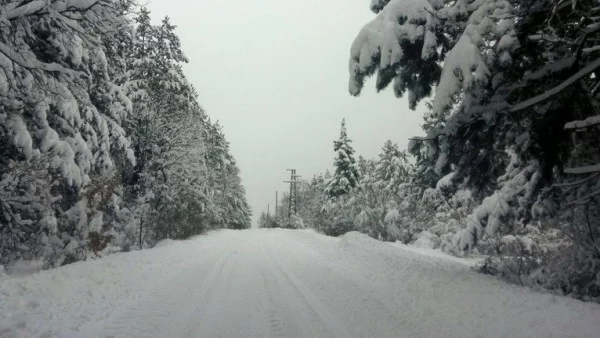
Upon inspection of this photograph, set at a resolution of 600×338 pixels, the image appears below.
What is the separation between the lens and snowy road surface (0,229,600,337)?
529cm

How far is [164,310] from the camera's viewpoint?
6.48 m

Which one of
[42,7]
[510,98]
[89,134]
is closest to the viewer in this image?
[42,7]

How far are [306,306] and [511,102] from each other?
480 cm

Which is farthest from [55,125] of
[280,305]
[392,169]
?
[392,169]

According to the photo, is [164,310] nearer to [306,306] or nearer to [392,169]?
[306,306]

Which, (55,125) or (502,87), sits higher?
(55,125)

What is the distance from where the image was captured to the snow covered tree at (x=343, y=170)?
131 feet

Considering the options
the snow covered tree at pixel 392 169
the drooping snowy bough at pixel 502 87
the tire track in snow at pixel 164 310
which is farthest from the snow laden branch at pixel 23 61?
the snow covered tree at pixel 392 169

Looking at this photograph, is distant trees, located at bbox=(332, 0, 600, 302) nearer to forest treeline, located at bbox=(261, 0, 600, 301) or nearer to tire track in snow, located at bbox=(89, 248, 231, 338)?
forest treeline, located at bbox=(261, 0, 600, 301)

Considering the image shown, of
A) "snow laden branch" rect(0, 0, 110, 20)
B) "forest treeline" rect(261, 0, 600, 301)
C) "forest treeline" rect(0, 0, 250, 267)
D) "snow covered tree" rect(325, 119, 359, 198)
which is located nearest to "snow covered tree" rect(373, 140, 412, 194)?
"snow covered tree" rect(325, 119, 359, 198)

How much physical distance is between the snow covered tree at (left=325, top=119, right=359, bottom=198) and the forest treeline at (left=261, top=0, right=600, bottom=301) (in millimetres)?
29659

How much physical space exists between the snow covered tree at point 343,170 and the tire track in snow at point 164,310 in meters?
30.8

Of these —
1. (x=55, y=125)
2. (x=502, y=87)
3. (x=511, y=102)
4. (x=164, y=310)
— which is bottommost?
(x=164, y=310)

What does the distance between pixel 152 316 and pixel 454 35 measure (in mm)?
6981
